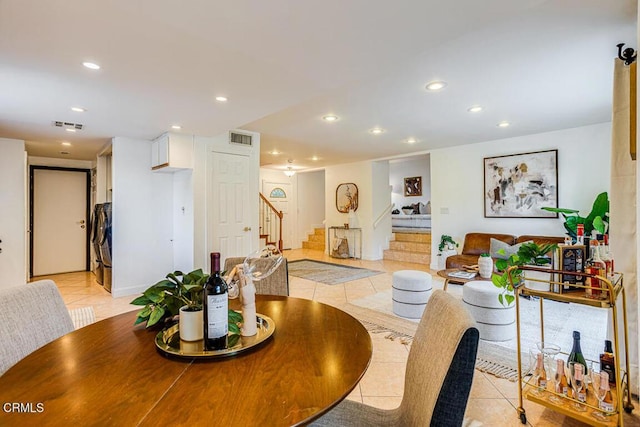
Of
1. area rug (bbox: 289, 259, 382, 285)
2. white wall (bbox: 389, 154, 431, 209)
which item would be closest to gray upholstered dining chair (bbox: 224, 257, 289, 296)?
area rug (bbox: 289, 259, 382, 285)

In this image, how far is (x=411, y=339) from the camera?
2871 mm

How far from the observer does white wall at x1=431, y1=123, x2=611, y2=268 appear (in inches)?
181

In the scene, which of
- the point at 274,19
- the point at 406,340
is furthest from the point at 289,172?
the point at 274,19

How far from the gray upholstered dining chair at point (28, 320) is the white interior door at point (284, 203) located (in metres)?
A: 7.86

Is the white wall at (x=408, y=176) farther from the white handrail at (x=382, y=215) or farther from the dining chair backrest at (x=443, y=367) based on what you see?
the dining chair backrest at (x=443, y=367)

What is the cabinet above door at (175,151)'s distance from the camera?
4.23m

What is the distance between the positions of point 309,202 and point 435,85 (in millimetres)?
7279

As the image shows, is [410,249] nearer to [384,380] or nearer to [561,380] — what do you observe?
[384,380]

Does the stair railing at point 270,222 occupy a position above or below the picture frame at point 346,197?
below

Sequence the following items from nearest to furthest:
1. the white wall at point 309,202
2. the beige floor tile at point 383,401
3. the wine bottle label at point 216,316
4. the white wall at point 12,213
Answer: the wine bottle label at point 216,316, the beige floor tile at point 383,401, the white wall at point 12,213, the white wall at point 309,202

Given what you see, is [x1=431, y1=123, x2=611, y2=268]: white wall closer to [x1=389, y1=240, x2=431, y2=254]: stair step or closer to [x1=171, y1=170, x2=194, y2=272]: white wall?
[x1=389, y1=240, x2=431, y2=254]: stair step

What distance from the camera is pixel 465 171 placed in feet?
19.4

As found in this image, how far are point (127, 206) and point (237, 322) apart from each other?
13.7ft

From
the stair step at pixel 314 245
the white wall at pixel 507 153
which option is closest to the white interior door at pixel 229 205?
the white wall at pixel 507 153
